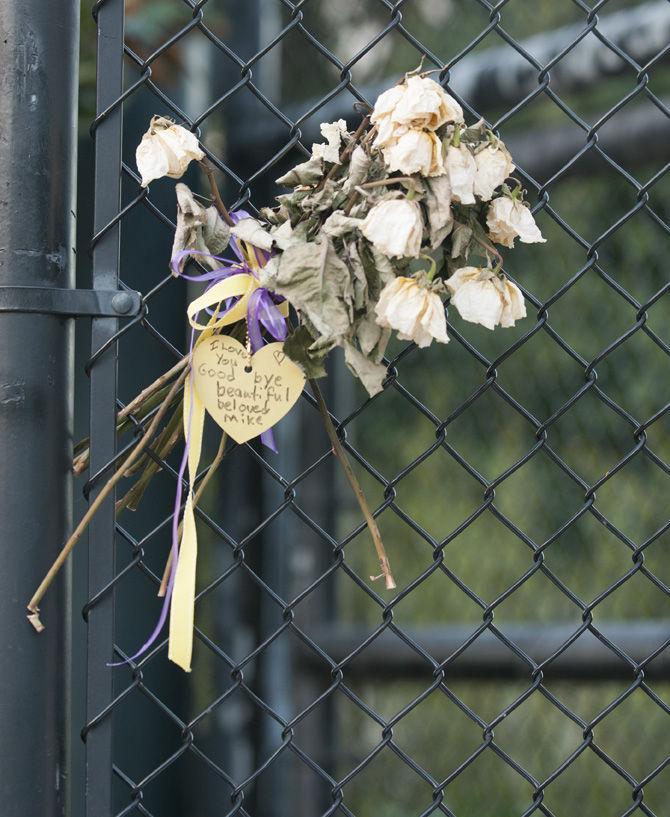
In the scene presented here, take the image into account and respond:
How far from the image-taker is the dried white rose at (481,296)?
0.89 meters

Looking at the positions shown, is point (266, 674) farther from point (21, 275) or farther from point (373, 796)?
point (21, 275)

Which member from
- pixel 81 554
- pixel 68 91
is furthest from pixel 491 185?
pixel 81 554

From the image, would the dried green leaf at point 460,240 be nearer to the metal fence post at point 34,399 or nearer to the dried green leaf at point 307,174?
the dried green leaf at point 307,174

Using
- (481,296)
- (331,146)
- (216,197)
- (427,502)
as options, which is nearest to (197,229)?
(216,197)

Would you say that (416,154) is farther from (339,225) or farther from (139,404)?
(139,404)

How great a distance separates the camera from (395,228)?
0.85m

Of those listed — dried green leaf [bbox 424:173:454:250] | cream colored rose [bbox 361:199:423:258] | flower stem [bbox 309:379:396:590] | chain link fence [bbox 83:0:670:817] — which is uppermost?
cream colored rose [bbox 361:199:423:258]

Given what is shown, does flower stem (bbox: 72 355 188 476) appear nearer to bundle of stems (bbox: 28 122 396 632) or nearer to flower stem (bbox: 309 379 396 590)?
bundle of stems (bbox: 28 122 396 632)

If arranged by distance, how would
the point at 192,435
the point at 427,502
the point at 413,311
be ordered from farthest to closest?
the point at 427,502, the point at 192,435, the point at 413,311

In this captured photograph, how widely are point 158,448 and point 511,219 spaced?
0.37 m

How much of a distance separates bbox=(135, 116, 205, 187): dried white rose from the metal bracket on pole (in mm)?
127

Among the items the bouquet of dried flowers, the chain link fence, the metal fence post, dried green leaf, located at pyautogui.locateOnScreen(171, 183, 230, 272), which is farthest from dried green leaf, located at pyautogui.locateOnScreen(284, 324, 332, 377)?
the chain link fence

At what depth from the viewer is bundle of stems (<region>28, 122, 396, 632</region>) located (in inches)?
36.4

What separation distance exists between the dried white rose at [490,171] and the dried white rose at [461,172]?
0.04 ft
